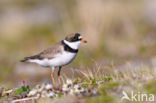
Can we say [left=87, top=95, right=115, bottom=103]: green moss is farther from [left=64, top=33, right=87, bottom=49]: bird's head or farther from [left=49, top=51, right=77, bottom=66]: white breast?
A: [left=64, top=33, right=87, bottom=49]: bird's head

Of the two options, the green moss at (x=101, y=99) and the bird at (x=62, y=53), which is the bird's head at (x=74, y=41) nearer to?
the bird at (x=62, y=53)

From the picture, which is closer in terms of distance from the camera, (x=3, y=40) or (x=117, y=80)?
(x=117, y=80)

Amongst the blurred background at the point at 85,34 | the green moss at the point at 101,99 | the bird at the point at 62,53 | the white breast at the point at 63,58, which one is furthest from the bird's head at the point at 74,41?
the blurred background at the point at 85,34

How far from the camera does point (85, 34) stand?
52.5ft

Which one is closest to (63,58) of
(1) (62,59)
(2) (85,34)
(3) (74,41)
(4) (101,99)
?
(1) (62,59)

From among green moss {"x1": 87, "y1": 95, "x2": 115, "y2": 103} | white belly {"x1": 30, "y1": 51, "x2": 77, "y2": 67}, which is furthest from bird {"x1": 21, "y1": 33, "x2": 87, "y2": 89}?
green moss {"x1": 87, "y1": 95, "x2": 115, "y2": 103}

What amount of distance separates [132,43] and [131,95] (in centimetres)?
910

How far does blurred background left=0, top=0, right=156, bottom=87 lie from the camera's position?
45.3 ft

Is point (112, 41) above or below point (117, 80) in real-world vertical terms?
above

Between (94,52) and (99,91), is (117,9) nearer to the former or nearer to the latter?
(94,52)

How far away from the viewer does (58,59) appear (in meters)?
7.58

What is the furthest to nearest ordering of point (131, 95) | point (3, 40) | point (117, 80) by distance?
point (3, 40), point (117, 80), point (131, 95)

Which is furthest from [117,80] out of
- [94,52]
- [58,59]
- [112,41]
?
[112,41]

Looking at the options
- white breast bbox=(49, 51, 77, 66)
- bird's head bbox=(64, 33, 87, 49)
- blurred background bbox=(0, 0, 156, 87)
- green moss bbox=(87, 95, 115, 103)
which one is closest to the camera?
green moss bbox=(87, 95, 115, 103)
